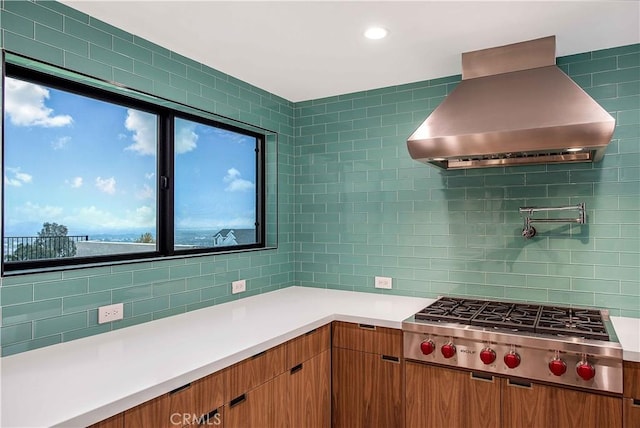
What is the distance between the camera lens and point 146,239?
2.35 m

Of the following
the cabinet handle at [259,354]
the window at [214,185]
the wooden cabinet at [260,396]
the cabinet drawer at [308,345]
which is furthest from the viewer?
the window at [214,185]

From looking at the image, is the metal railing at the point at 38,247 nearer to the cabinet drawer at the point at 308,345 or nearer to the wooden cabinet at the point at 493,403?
the cabinet drawer at the point at 308,345

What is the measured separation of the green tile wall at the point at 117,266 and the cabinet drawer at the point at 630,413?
210cm

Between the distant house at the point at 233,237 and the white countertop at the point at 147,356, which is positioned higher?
the distant house at the point at 233,237

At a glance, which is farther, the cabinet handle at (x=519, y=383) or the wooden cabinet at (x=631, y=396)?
the cabinet handle at (x=519, y=383)

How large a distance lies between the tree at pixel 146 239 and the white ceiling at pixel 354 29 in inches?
41.0

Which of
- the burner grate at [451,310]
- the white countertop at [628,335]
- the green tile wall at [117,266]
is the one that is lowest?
the white countertop at [628,335]

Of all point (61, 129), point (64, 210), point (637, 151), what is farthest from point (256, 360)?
point (637, 151)

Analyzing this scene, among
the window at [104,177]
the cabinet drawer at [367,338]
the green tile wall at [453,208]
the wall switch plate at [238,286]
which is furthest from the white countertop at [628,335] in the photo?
the window at [104,177]

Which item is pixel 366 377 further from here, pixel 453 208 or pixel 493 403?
pixel 453 208

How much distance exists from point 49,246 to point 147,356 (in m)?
0.76

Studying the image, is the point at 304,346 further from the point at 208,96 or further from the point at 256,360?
the point at 208,96

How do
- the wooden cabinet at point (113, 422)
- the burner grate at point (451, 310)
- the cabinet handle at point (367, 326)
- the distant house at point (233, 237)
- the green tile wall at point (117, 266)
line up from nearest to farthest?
the wooden cabinet at point (113, 422), the green tile wall at point (117, 266), the burner grate at point (451, 310), the cabinet handle at point (367, 326), the distant house at point (233, 237)

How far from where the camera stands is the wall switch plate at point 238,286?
274cm
